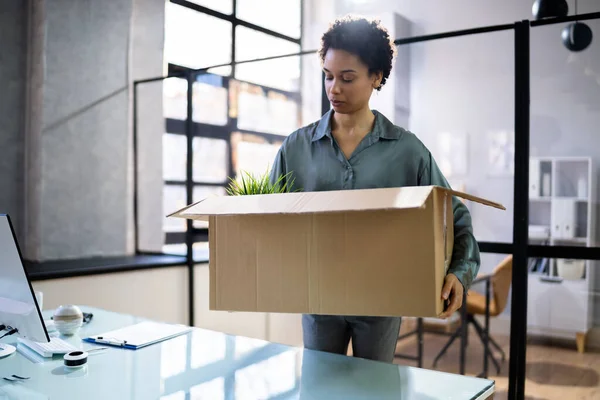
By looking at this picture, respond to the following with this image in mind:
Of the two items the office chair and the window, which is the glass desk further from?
the window

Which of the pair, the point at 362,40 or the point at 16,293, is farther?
the point at 362,40

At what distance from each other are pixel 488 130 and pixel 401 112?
18.2 inches

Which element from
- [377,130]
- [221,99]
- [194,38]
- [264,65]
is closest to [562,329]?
[377,130]

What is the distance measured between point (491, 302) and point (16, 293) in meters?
2.61

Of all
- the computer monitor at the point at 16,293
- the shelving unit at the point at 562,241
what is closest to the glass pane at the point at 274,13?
the shelving unit at the point at 562,241

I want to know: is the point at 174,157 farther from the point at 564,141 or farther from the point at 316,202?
the point at 316,202

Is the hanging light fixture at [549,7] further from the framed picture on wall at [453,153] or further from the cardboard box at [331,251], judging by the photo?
the cardboard box at [331,251]

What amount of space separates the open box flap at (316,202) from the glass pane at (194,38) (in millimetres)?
3151

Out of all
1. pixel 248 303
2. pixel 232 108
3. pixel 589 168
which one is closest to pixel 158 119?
pixel 232 108

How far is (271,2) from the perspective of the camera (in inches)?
216

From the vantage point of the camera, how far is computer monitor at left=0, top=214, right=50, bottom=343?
1188mm

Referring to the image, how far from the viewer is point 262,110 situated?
188 inches

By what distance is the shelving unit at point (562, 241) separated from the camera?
7.78 ft

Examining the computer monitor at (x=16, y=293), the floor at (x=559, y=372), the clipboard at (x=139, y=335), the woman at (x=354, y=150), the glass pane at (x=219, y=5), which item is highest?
the glass pane at (x=219, y=5)
